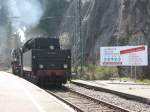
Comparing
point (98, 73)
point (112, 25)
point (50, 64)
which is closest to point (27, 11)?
point (112, 25)

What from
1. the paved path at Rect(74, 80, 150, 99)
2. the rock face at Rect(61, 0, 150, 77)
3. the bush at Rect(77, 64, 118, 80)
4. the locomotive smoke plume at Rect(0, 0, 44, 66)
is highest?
the locomotive smoke plume at Rect(0, 0, 44, 66)

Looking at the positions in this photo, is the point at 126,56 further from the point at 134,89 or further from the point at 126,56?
the point at 134,89

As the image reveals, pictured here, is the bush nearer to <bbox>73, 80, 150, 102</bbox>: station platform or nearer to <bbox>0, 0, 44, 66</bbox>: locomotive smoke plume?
<bbox>73, 80, 150, 102</bbox>: station platform

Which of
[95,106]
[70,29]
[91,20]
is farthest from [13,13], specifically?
[95,106]

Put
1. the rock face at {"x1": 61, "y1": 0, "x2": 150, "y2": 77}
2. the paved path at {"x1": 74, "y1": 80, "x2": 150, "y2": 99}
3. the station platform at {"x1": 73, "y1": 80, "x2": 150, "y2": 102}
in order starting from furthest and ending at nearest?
the rock face at {"x1": 61, "y1": 0, "x2": 150, "y2": 77} → the paved path at {"x1": 74, "y1": 80, "x2": 150, "y2": 99} → the station platform at {"x1": 73, "y1": 80, "x2": 150, "y2": 102}

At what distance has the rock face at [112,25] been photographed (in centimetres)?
3803

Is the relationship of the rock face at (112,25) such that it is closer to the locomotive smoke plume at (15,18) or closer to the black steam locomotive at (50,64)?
the black steam locomotive at (50,64)

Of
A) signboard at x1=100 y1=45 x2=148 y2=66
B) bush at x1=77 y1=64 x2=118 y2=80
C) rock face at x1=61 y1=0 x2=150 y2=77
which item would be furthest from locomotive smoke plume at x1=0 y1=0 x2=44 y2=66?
signboard at x1=100 y1=45 x2=148 y2=66

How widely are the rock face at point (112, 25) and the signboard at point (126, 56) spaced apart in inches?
126

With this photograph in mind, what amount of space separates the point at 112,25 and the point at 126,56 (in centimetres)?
1947

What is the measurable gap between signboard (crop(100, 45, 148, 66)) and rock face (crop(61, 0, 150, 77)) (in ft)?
10.5

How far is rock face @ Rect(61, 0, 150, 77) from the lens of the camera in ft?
125

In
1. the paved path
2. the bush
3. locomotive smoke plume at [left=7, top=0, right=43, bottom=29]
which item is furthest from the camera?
locomotive smoke plume at [left=7, top=0, right=43, bottom=29]

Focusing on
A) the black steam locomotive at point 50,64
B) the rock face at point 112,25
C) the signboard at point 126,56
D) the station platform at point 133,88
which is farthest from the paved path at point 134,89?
the rock face at point 112,25
